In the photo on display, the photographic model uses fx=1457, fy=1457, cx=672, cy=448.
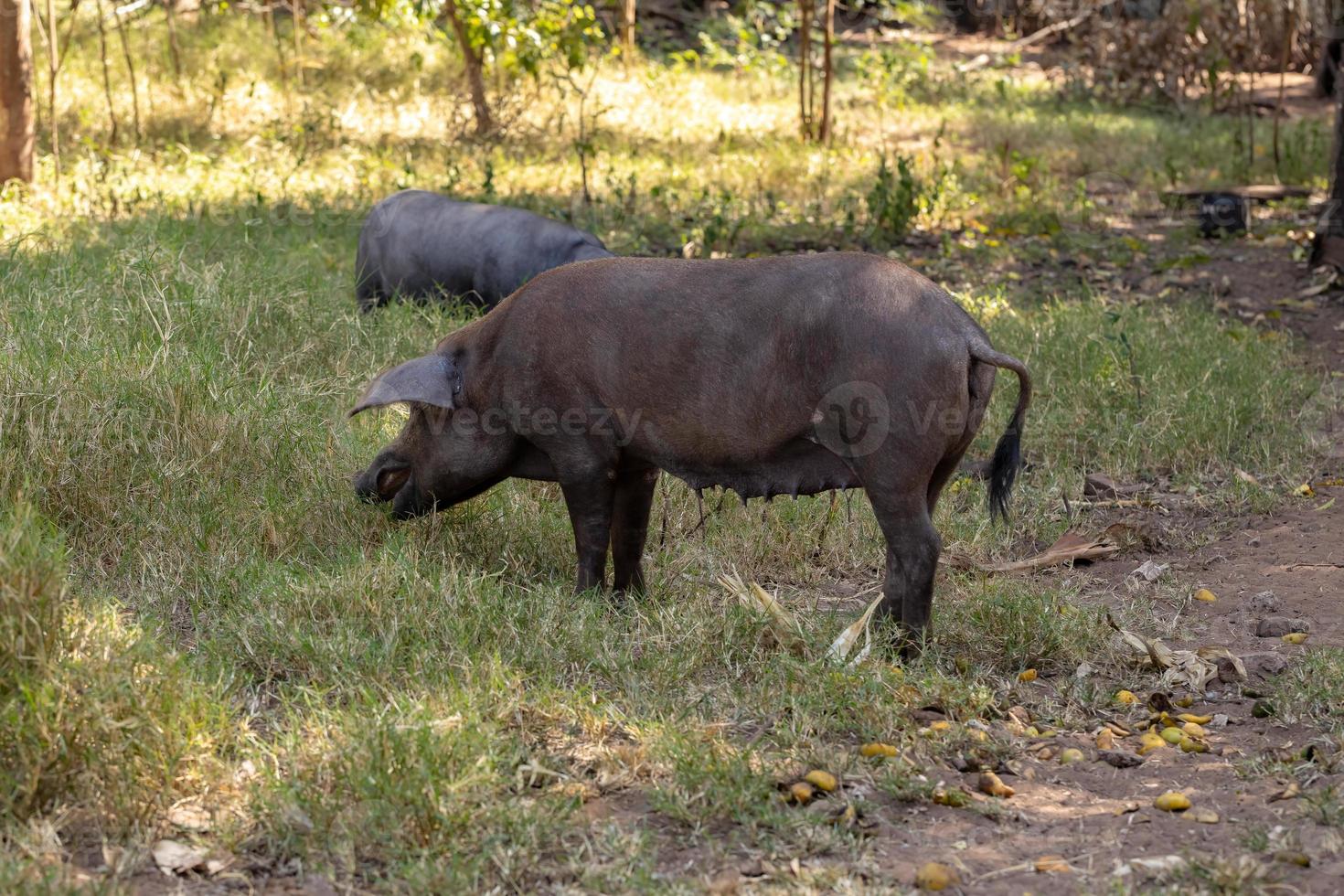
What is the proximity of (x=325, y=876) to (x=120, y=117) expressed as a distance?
8.98m

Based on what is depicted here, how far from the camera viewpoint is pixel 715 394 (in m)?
4.30

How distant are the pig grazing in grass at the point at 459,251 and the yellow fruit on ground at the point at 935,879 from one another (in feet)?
15.8

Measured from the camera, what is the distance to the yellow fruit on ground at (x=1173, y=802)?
342 cm

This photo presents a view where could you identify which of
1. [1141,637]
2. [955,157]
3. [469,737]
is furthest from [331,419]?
[955,157]

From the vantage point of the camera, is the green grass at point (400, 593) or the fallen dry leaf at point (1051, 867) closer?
the fallen dry leaf at point (1051, 867)

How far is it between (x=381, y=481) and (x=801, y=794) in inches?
84.2

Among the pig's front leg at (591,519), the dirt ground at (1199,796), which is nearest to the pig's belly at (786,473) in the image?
the pig's front leg at (591,519)

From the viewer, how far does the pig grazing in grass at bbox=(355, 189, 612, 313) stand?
7512 mm

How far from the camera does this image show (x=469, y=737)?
345 centimetres

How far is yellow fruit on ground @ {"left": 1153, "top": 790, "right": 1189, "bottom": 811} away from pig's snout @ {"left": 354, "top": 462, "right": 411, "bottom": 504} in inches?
104

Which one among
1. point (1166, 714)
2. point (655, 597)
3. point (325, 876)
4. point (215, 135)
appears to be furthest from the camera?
point (215, 135)

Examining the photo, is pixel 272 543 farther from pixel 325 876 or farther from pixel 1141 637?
pixel 1141 637

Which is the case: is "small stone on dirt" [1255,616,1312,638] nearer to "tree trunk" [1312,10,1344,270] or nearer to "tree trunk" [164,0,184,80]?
"tree trunk" [1312,10,1344,270]

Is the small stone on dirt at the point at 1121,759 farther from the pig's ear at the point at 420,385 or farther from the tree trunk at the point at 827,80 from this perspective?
the tree trunk at the point at 827,80
